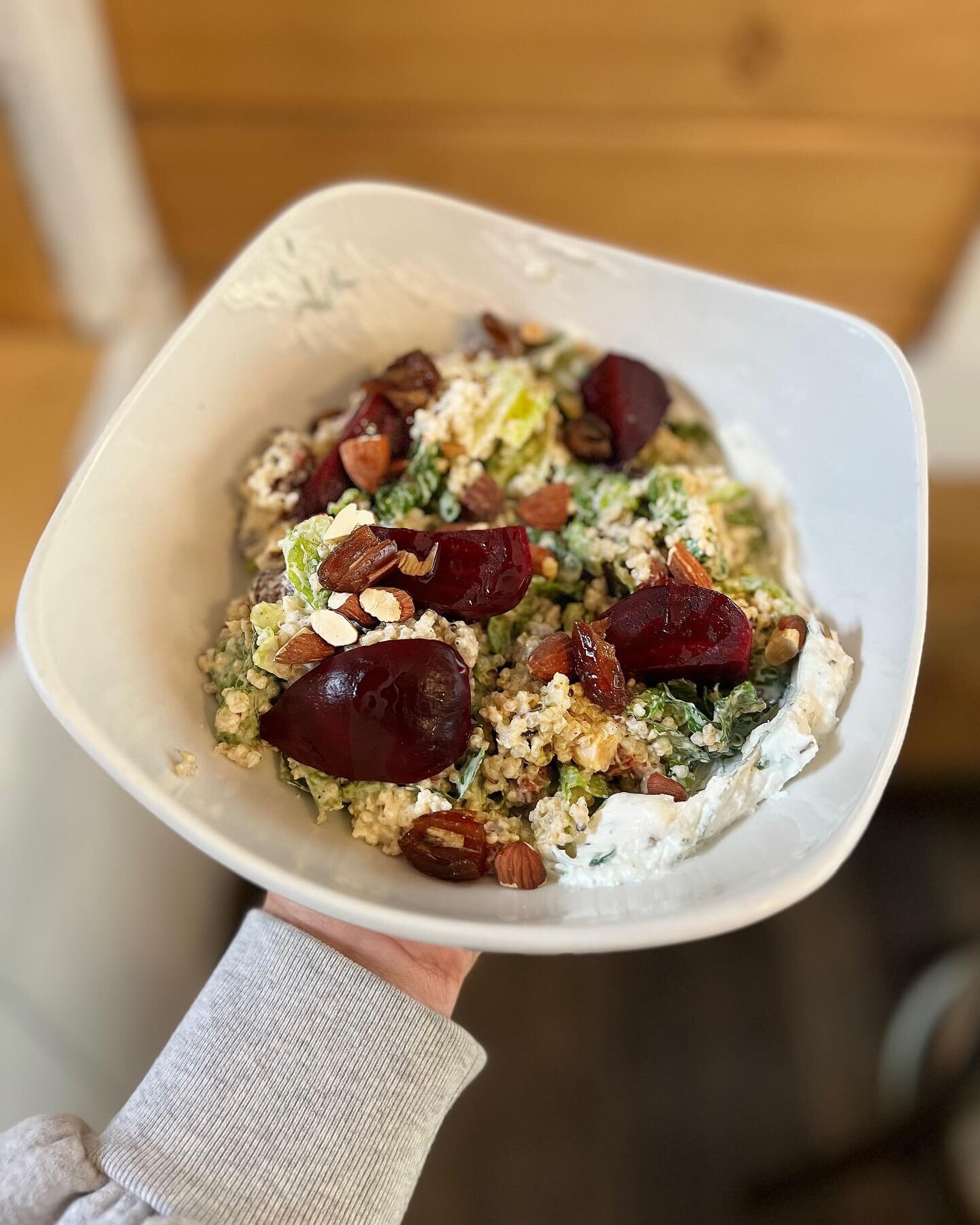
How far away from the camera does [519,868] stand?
0.56 meters

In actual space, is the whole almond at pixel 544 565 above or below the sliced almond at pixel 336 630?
below

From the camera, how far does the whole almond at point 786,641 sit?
605mm

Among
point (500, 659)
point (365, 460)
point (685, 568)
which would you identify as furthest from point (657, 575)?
point (365, 460)

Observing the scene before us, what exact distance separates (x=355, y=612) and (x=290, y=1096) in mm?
323

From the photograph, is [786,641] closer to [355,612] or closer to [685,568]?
[685,568]

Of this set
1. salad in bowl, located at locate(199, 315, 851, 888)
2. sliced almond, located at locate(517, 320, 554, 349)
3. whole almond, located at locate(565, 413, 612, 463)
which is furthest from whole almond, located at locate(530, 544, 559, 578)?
sliced almond, located at locate(517, 320, 554, 349)

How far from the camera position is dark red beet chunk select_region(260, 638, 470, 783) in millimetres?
549

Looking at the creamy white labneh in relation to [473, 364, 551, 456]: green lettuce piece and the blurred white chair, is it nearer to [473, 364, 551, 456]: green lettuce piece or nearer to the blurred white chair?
[473, 364, 551, 456]: green lettuce piece

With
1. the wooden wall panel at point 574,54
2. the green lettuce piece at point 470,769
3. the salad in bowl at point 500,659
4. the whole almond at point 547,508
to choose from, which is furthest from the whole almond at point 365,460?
the wooden wall panel at point 574,54

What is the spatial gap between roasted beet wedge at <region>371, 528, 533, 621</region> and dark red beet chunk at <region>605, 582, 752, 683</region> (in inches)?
2.9

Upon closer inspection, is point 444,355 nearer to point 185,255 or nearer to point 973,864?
point 185,255

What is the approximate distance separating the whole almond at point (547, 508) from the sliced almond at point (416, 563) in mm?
108

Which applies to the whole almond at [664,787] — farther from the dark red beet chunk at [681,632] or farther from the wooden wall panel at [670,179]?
the wooden wall panel at [670,179]

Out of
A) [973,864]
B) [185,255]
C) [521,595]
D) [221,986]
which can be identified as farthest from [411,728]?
[973,864]
